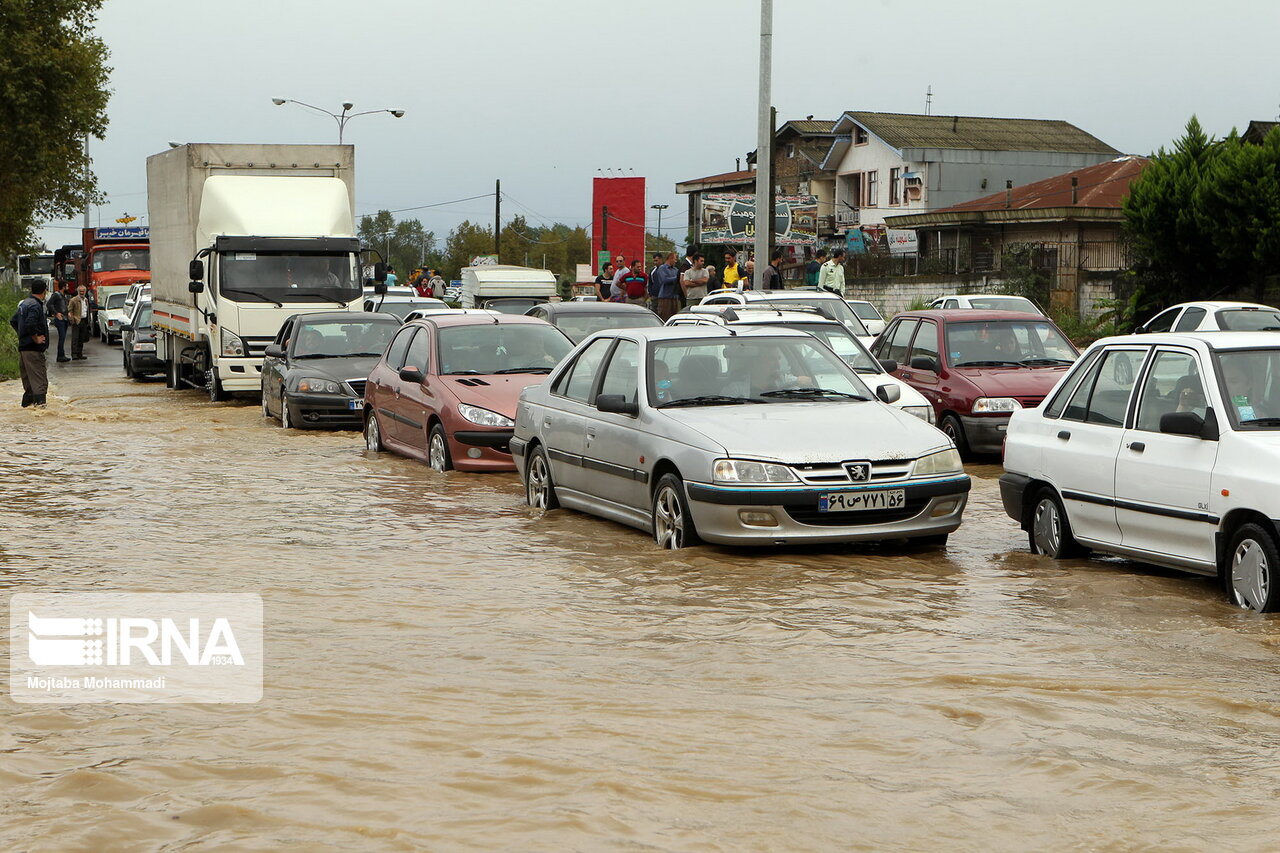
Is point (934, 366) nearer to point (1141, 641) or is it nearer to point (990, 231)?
point (1141, 641)

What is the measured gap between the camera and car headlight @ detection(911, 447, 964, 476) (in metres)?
10.0

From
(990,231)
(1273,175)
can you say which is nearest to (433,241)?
(990,231)

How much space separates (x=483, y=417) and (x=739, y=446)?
211 inches

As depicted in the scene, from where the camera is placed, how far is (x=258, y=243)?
2466cm

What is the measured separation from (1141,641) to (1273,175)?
23551 millimetres

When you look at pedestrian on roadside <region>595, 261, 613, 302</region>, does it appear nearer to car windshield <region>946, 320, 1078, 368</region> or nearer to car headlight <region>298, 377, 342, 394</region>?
car headlight <region>298, 377, 342, 394</region>

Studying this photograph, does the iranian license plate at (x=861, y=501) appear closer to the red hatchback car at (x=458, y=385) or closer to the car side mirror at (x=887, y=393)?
the car side mirror at (x=887, y=393)

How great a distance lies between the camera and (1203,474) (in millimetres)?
8633

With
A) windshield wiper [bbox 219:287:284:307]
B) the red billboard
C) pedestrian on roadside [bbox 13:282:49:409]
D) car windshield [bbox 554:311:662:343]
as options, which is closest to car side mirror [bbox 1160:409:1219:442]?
car windshield [bbox 554:311:662:343]

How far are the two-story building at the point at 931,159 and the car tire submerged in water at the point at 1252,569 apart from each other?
207 ft

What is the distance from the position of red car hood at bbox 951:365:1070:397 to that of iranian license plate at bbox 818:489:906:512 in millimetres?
6227

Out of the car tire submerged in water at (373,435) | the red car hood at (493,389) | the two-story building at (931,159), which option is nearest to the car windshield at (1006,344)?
the red car hood at (493,389)

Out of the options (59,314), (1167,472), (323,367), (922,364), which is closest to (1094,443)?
(1167,472)

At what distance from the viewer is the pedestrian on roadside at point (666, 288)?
31.5 m
